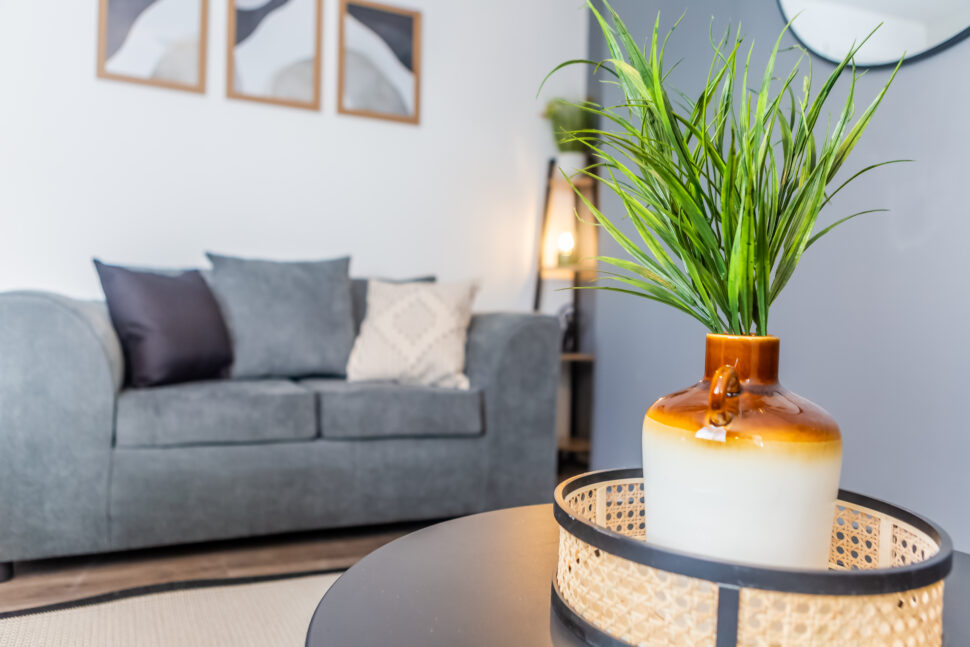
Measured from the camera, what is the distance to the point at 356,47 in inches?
123

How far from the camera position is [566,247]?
3355mm

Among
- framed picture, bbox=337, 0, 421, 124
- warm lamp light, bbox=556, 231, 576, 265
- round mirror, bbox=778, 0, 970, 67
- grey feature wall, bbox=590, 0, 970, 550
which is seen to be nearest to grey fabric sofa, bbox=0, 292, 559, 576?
Result: grey feature wall, bbox=590, 0, 970, 550

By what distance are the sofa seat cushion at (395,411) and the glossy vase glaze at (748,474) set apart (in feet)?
5.19

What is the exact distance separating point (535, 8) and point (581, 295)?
144 cm

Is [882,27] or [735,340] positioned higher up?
[882,27]

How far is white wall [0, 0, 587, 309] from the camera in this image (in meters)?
2.64

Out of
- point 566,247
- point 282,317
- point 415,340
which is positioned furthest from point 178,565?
point 566,247

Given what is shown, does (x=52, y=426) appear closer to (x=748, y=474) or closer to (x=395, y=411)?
(x=395, y=411)

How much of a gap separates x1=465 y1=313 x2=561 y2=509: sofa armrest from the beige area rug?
774 mm

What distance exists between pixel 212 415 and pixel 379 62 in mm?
1898

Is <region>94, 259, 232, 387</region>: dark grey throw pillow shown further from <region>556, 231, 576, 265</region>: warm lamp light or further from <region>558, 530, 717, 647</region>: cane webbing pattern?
<region>558, 530, 717, 647</region>: cane webbing pattern

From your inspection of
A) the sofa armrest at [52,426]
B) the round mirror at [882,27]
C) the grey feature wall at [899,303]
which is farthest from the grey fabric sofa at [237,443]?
the round mirror at [882,27]

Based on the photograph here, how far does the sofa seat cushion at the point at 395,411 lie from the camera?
2.09 meters

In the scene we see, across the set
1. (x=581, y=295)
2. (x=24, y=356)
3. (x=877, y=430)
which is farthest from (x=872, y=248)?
(x=24, y=356)
